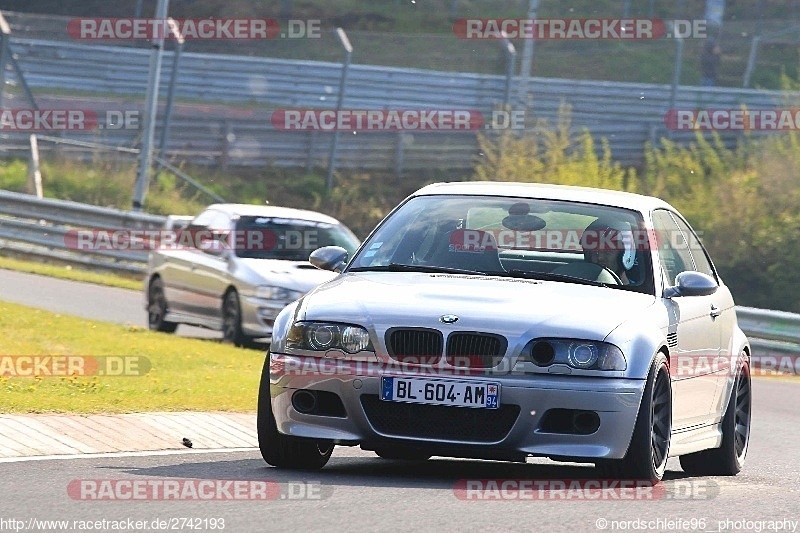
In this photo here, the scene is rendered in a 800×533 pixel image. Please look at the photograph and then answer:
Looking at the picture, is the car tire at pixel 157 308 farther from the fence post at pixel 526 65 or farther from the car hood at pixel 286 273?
the fence post at pixel 526 65

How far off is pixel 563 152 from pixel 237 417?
75.6 ft

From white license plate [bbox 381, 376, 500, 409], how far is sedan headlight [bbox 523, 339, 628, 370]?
25cm

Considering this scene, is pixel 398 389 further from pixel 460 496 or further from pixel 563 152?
pixel 563 152

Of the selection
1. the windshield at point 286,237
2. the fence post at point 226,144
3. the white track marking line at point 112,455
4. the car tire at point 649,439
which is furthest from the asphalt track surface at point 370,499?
the fence post at point 226,144

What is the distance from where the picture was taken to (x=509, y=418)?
809 centimetres

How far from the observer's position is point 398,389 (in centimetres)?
810

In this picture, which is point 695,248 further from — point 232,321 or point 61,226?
point 61,226

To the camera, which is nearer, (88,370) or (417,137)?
(88,370)

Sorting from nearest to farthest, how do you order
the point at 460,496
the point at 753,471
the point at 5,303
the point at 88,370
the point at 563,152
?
the point at 460,496 → the point at 753,471 → the point at 88,370 → the point at 5,303 → the point at 563,152

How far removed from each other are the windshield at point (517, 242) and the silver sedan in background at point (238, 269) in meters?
7.94

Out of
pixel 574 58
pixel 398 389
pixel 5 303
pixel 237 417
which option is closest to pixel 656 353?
pixel 398 389

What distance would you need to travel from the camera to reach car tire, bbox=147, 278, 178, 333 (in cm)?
1955

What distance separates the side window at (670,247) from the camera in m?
9.58

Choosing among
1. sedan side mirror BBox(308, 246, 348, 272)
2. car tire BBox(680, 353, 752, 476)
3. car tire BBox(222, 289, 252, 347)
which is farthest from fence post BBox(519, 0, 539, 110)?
sedan side mirror BBox(308, 246, 348, 272)
